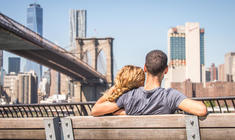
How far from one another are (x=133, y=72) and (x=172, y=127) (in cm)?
64

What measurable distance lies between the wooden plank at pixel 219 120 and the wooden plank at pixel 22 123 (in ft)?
3.54

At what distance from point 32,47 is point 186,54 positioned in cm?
12549

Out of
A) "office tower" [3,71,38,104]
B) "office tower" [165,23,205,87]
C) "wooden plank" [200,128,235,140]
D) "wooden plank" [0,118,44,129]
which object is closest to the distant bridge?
"wooden plank" [0,118,44,129]

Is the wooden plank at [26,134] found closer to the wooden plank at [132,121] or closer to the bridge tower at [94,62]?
the wooden plank at [132,121]

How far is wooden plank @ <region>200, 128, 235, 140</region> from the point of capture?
2066 millimetres

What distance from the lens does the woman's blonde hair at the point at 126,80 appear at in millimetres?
2670

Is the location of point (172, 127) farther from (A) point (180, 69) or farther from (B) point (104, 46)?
(A) point (180, 69)

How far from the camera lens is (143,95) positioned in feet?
8.66

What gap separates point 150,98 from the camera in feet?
8.56

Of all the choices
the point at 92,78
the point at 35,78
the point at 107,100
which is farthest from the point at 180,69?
the point at 107,100

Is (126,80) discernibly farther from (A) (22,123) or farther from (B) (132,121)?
(A) (22,123)

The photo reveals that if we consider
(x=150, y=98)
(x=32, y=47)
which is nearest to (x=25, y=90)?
(x=32, y=47)

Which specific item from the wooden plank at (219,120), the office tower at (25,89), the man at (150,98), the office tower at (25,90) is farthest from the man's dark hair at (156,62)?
the office tower at (25,90)

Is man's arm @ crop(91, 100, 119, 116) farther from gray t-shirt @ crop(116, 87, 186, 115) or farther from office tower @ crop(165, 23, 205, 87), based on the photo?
office tower @ crop(165, 23, 205, 87)
